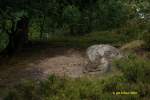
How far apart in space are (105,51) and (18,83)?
8.29ft

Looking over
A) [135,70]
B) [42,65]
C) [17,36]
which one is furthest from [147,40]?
[17,36]

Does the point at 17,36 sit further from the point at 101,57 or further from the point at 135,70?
the point at 135,70

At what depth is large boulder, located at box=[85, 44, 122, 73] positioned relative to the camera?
8.83 metres

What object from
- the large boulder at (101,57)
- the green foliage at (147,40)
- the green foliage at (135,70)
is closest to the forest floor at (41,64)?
the large boulder at (101,57)

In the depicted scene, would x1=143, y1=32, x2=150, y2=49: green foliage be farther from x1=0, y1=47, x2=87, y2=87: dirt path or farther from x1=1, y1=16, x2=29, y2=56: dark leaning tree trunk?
x1=1, y1=16, x2=29, y2=56: dark leaning tree trunk

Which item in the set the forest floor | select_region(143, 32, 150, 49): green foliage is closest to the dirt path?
the forest floor

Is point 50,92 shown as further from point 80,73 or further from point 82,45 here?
point 82,45

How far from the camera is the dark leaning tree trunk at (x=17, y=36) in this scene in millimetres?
10734

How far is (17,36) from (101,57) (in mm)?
2975

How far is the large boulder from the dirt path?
0.71 ft

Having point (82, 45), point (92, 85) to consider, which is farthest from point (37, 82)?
point (82, 45)

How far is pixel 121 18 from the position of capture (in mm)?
14625

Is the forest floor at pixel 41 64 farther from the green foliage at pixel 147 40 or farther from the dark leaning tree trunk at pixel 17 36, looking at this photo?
the green foliage at pixel 147 40

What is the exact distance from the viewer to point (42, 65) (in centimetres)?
928
